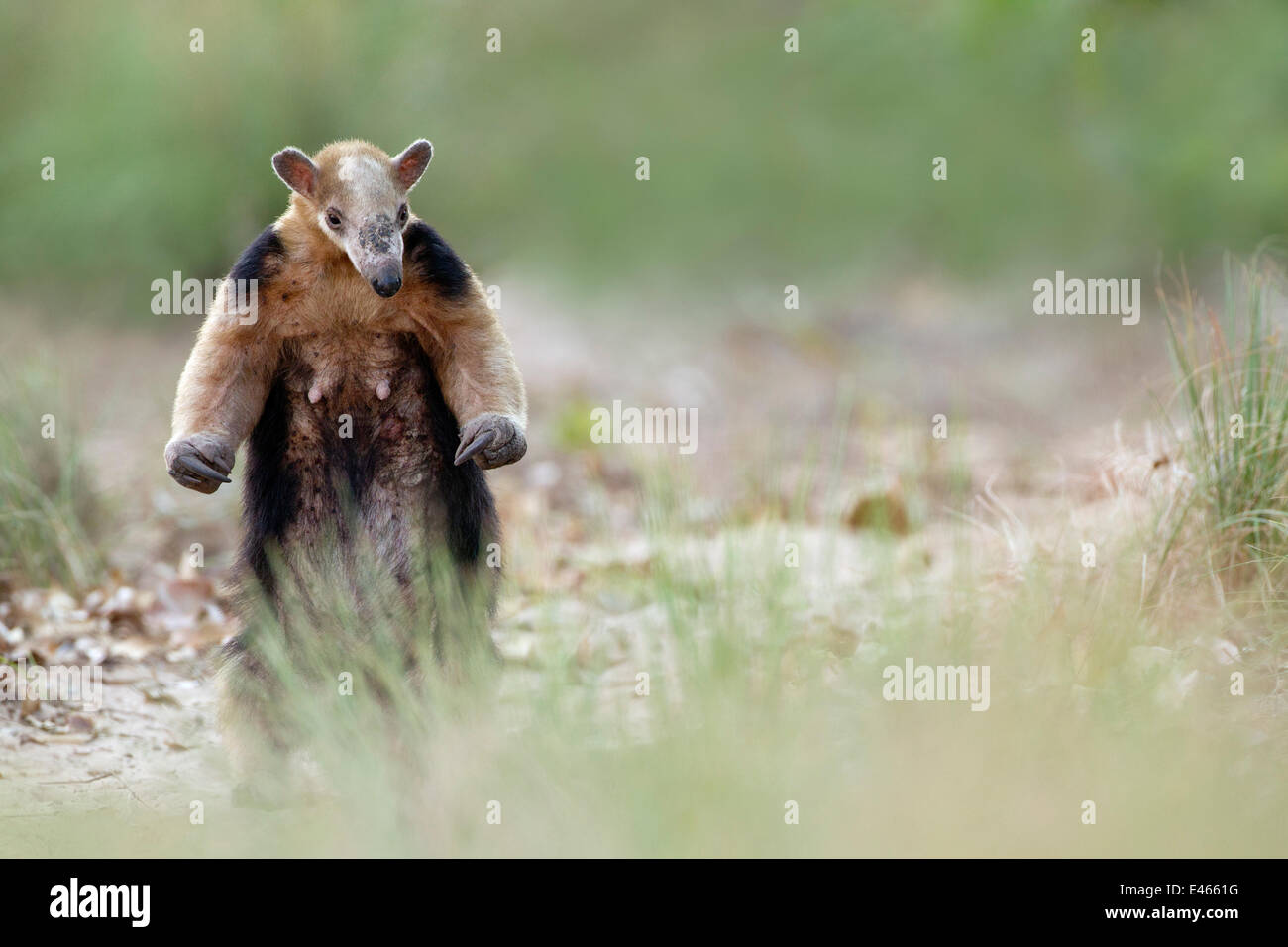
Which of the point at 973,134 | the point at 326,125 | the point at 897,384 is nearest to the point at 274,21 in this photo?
the point at 326,125

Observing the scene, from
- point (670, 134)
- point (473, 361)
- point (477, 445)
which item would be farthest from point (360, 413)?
point (670, 134)

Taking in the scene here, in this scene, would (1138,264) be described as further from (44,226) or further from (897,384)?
(44,226)

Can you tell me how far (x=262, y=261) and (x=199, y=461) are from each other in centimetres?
66

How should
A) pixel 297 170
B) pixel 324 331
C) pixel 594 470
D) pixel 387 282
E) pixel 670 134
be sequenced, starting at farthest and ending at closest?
pixel 670 134 → pixel 594 470 → pixel 324 331 → pixel 297 170 → pixel 387 282

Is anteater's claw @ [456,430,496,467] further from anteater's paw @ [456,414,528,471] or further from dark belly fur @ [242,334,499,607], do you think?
dark belly fur @ [242,334,499,607]

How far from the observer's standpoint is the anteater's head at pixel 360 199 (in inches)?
166

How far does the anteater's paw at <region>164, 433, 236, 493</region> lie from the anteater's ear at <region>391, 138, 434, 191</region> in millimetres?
1013

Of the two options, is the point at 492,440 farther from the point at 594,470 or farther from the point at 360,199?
the point at 594,470

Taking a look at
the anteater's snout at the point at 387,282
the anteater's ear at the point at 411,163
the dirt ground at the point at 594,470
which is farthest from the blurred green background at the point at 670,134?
the anteater's snout at the point at 387,282

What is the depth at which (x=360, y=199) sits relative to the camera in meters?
4.31

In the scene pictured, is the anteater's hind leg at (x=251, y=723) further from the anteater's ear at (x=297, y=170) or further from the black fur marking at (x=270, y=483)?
the anteater's ear at (x=297, y=170)

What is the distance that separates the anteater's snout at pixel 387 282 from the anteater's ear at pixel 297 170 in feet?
1.55

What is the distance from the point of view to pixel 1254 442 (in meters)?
5.06

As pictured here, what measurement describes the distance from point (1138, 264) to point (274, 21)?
913 cm
